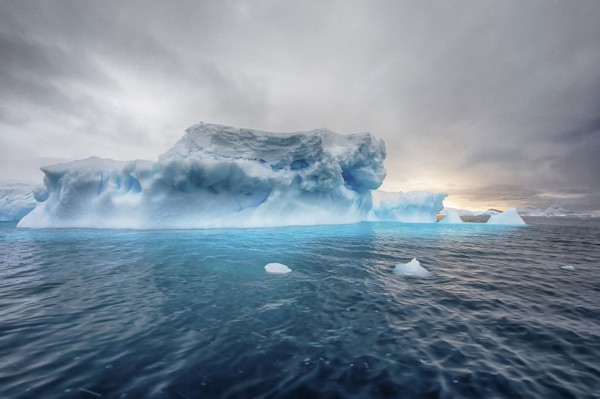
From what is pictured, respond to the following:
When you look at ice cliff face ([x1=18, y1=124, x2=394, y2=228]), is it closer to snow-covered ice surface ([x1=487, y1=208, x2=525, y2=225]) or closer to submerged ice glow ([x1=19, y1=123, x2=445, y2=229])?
submerged ice glow ([x1=19, y1=123, x2=445, y2=229])

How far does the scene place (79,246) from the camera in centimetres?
1129

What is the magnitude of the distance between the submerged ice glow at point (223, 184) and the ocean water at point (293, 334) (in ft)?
40.4

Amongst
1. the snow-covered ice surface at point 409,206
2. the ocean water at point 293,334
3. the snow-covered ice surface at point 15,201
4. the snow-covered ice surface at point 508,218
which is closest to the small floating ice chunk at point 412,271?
the ocean water at point 293,334

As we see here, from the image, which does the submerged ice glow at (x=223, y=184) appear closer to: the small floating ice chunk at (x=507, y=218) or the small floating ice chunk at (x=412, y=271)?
the small floating ice chunk at (x=412, y=271)

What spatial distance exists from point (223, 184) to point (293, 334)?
60.8 feet

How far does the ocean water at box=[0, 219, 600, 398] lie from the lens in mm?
2732

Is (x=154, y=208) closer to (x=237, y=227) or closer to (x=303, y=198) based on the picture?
(x=237, y=227)

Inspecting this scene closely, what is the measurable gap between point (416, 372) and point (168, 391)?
2844 millimetres

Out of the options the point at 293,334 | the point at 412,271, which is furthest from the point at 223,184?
the point at 293,334

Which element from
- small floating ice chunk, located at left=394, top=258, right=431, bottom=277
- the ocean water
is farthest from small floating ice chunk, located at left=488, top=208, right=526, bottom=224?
small floating ice chunk, located at left=394, top=258, right=431, bottom=277

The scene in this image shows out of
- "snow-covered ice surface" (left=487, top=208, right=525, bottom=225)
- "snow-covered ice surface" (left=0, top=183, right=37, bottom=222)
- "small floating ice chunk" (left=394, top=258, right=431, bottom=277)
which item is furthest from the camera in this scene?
"snow-covered ice surface" (left=487, top=208, right=525, bottom=225)

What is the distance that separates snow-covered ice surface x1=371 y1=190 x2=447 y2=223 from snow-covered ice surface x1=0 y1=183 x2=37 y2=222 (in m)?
45.8

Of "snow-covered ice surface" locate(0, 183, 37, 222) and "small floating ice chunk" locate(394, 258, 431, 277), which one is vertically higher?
"snow-covered ice surface" locate(0, 183, 37, 222)

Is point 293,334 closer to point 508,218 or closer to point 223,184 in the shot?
point 223,184
